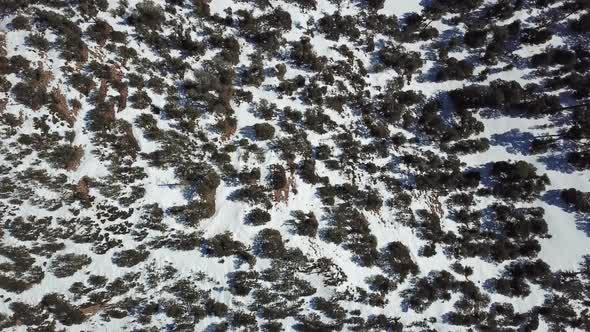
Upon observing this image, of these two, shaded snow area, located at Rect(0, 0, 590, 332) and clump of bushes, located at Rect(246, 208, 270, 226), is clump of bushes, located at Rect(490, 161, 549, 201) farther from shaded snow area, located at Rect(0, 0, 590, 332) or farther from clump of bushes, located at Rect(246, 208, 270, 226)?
clump of bushes, located at Rect(246, 208, 270, 226)

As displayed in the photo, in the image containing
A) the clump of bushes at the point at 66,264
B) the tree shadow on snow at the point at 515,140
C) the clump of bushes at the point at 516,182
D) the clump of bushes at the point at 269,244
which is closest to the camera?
the clump of bushes at the point at 66,264

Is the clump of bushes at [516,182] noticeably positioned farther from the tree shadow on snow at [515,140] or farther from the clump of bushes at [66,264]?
the clump of bushes at [66,264]

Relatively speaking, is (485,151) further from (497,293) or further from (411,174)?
(497,293)

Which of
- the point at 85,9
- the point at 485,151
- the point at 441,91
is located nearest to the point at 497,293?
the point at 485,151

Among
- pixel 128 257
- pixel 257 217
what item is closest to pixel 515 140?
pixel 257 217

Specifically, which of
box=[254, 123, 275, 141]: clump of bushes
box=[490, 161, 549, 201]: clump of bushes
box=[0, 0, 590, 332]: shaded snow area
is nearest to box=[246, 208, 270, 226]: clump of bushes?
box=[0, 0, 590, 332]: shaded snow area

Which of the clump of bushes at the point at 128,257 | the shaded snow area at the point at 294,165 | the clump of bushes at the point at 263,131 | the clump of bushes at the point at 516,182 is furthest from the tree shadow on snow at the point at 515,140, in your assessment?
the clump of bushes at the point at 128,257

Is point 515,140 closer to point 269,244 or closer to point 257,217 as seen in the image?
point 269,244

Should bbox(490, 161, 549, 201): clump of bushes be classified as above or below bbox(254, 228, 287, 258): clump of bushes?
above
